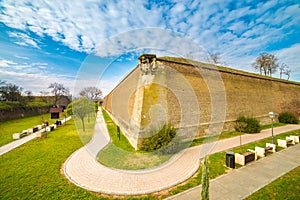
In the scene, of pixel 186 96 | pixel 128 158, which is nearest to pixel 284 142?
pixel 186 96

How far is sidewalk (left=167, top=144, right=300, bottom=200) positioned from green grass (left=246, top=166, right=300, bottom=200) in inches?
4.8

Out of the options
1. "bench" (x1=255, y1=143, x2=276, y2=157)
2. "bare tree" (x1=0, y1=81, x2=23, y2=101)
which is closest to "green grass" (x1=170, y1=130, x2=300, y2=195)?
"bench" (x1=255, y1=143, x2=276, y2=157)

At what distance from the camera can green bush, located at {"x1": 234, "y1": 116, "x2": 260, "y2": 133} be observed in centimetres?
1081

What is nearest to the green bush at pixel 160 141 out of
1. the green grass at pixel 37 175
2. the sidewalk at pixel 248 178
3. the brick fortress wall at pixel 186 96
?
the brick fortress wall at pixel 186 96

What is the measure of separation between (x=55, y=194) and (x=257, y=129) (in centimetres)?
1312

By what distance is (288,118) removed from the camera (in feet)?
49.1

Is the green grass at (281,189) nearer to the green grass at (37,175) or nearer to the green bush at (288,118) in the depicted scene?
the green grass at (37,175)

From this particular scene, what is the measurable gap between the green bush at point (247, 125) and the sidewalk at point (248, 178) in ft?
14.3

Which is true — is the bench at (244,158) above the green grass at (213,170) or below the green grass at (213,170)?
above

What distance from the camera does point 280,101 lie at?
16266mm

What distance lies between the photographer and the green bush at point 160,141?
22.3 feet

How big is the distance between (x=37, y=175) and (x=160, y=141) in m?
4.99

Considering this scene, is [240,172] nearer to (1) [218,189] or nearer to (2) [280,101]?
(1) [218,189]

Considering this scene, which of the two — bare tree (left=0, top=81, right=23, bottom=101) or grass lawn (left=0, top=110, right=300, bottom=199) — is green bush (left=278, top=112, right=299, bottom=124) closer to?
grass lawn (left=0, top=110, right=300, bottom=199)
